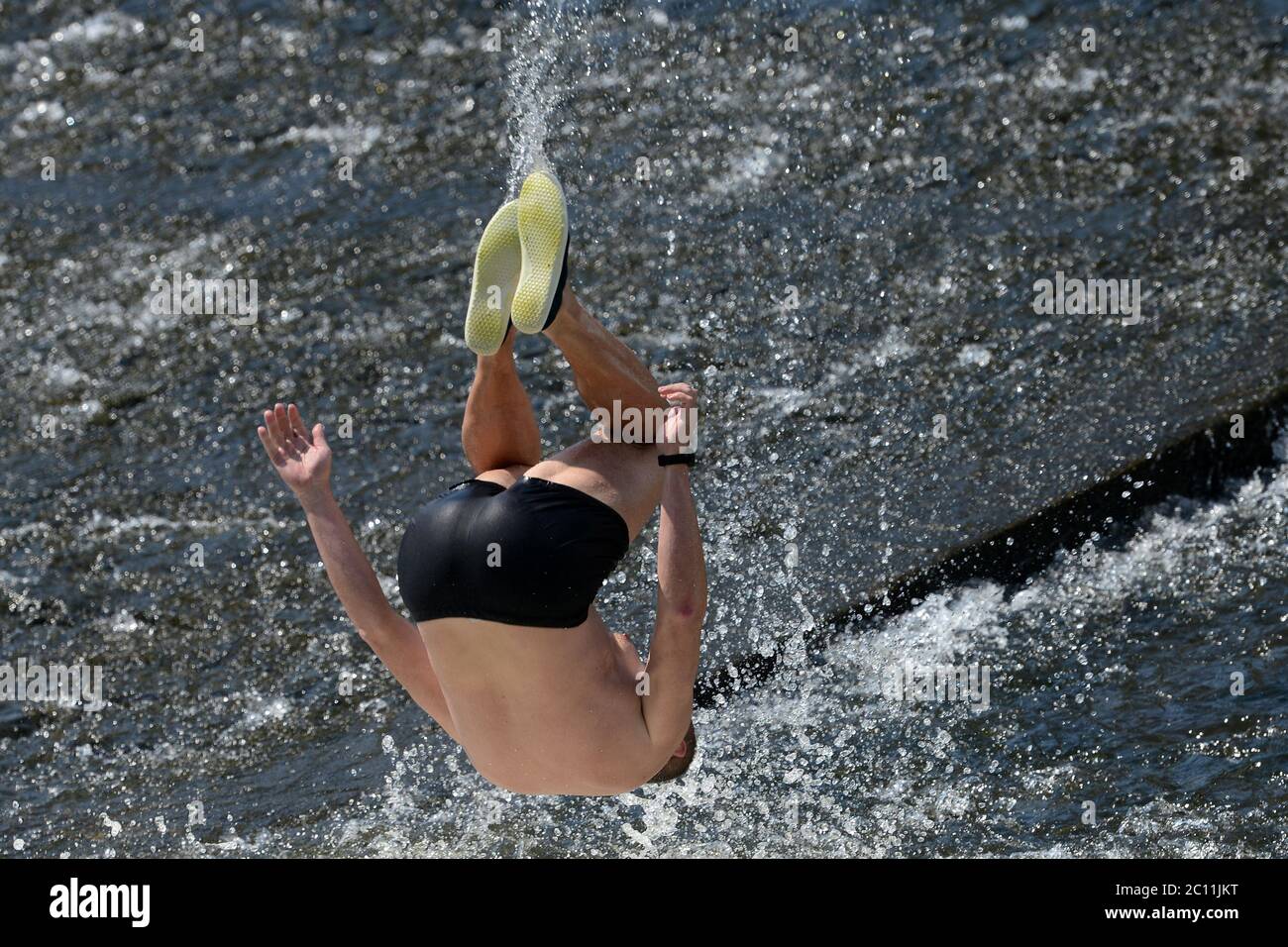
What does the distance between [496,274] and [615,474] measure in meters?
0.70

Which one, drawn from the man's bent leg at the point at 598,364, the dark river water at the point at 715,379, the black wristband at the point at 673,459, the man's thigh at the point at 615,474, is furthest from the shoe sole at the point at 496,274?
the dark river water at the point at 715,379

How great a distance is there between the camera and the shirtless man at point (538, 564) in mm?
4160

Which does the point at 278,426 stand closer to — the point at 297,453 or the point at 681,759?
the point at 297,453

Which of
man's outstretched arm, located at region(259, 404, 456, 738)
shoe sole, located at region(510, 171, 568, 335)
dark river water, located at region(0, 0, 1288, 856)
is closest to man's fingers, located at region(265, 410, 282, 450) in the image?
man's outstretched arm, located at region(259, 404, 456, 738)

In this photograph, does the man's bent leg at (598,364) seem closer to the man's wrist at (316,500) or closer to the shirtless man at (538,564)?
the shirtless man at (538,564)

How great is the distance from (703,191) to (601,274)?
90 cm

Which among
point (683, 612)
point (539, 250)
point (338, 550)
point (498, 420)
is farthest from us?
point (498, 420)

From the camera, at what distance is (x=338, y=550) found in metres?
4.63

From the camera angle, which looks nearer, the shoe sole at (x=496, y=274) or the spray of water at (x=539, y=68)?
the shoe sole at (x=496, y=274)

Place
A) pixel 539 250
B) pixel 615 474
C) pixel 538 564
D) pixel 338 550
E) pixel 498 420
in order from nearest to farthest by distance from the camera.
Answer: pixel 538 564
pixel 615 474
pixel 539 250
pixel 338 550
pixel 498 420

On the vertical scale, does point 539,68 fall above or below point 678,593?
above

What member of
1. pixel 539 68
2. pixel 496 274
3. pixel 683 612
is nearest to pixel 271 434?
pixel 496 274

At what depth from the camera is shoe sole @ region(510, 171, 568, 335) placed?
445cm

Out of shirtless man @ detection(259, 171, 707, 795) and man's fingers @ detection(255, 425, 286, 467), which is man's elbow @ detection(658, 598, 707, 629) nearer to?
shirtless man @ detection(259, 171, 707, 795)
